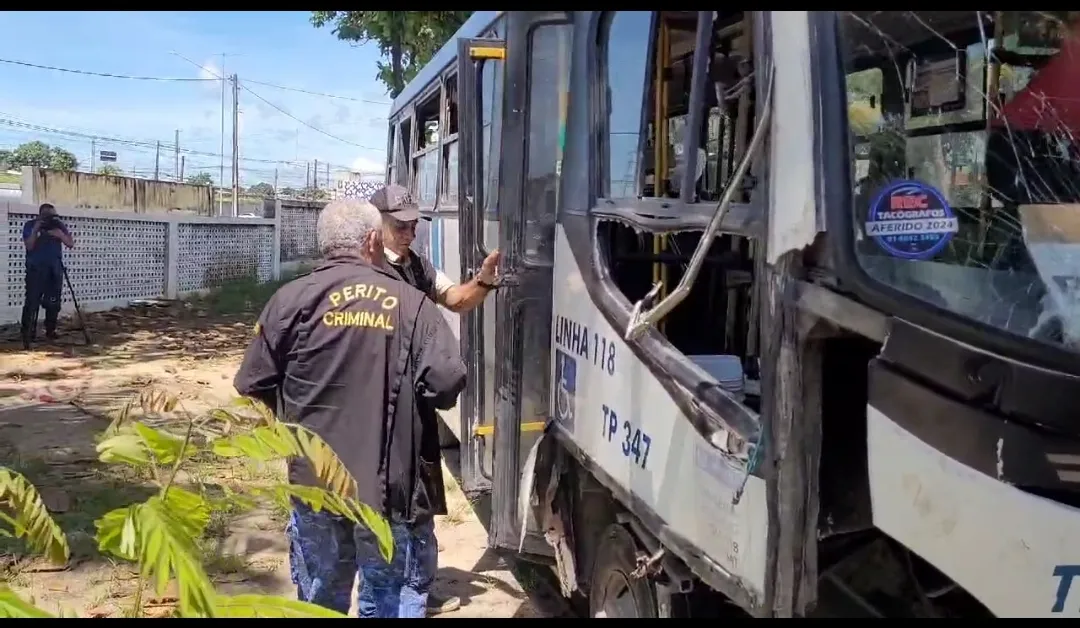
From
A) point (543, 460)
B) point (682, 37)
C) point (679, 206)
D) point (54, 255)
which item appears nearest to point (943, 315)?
point (679, 206)

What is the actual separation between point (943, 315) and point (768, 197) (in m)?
0.54

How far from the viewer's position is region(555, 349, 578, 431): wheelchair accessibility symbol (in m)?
3.38

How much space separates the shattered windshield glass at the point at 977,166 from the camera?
1622 mm

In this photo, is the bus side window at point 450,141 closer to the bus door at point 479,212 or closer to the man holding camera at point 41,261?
the bus door at point 479,212

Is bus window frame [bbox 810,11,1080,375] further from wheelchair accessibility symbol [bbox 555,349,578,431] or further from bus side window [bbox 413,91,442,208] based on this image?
bus side window [bbox 413,91,442,208]

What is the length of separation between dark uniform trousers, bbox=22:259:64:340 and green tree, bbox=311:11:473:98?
492cm

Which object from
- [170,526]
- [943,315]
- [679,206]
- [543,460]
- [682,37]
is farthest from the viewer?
[543,460]

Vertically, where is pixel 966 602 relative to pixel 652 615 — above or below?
above

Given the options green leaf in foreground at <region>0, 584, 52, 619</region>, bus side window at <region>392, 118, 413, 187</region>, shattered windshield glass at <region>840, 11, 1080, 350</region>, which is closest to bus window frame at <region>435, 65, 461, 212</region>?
bus side window at <region>392, 118, 413, 187</region>

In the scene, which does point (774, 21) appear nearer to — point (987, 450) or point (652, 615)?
point (987, 450)

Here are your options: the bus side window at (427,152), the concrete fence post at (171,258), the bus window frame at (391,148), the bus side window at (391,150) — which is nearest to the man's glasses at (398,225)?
the bus side window at (427,152)

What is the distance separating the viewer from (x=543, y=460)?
367cm

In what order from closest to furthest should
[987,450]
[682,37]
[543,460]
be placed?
[987,450]
[682,37]
[543,460]

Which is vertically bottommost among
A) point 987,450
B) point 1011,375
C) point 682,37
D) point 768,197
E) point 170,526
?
point 170,526
